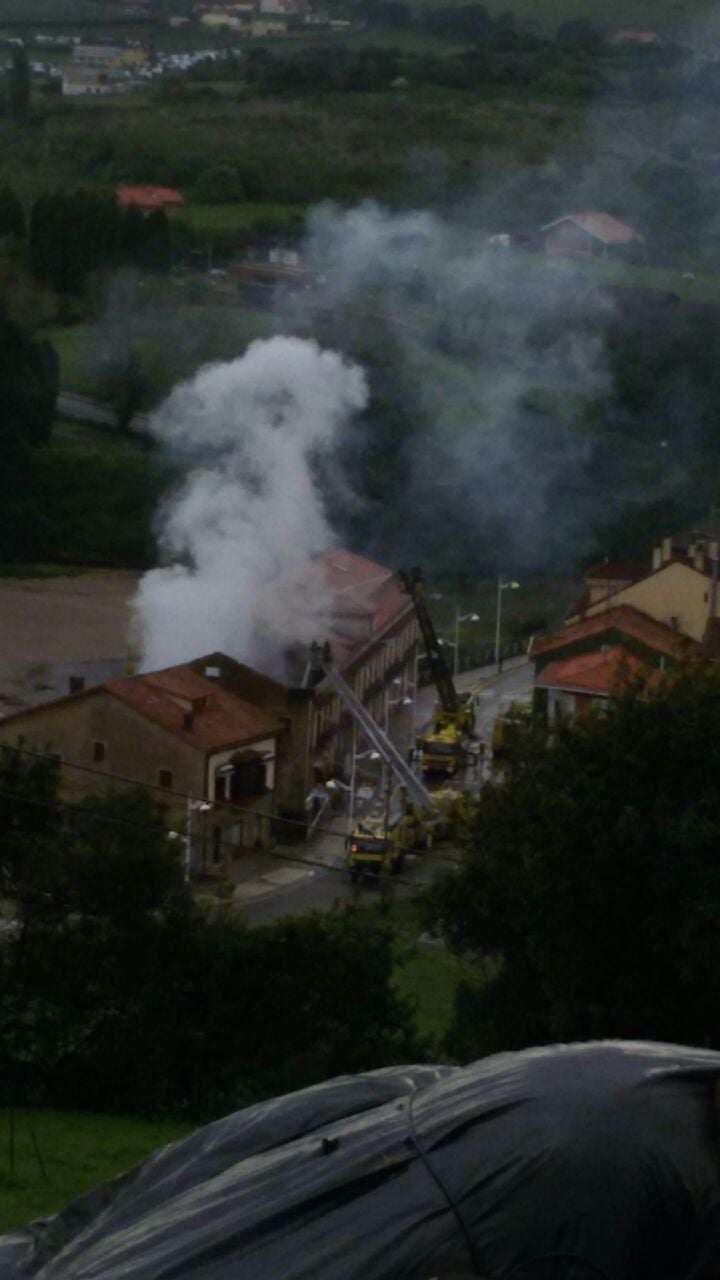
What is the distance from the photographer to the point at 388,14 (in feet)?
124

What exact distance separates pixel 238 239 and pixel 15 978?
64.9ft

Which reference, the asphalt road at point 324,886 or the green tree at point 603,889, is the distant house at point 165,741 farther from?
the green tree at point 603,889

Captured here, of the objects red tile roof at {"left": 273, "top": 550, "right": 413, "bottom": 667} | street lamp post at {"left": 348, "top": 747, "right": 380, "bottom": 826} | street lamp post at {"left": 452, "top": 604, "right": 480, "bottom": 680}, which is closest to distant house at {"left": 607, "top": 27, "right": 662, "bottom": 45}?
street lamp post at {"left": 452, "top": 604, "right": 480, "bottom": 680}

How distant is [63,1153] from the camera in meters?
3.90

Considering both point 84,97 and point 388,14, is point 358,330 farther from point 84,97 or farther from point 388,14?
point 388,14

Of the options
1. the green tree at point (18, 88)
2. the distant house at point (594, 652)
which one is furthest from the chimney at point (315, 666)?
the green tree at point (18, 88)

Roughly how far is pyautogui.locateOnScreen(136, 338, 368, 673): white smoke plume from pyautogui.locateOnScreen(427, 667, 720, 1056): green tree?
585 centimetres

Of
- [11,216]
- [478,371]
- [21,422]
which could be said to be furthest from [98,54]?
[21,422]

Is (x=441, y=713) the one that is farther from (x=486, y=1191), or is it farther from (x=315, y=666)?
(x=486, y=1191)

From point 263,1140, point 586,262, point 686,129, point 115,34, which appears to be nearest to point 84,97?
point 115,34

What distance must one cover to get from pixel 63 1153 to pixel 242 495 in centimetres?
1044

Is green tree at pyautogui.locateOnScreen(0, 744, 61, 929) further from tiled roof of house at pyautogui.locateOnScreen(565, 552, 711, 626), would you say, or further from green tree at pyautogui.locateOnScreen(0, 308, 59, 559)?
green tree at pyautogui.locateOnScreen(0, 308, 59, 559)

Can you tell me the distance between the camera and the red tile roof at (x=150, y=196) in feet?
82.3

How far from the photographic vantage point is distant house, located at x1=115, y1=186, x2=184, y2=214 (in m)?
24.9
